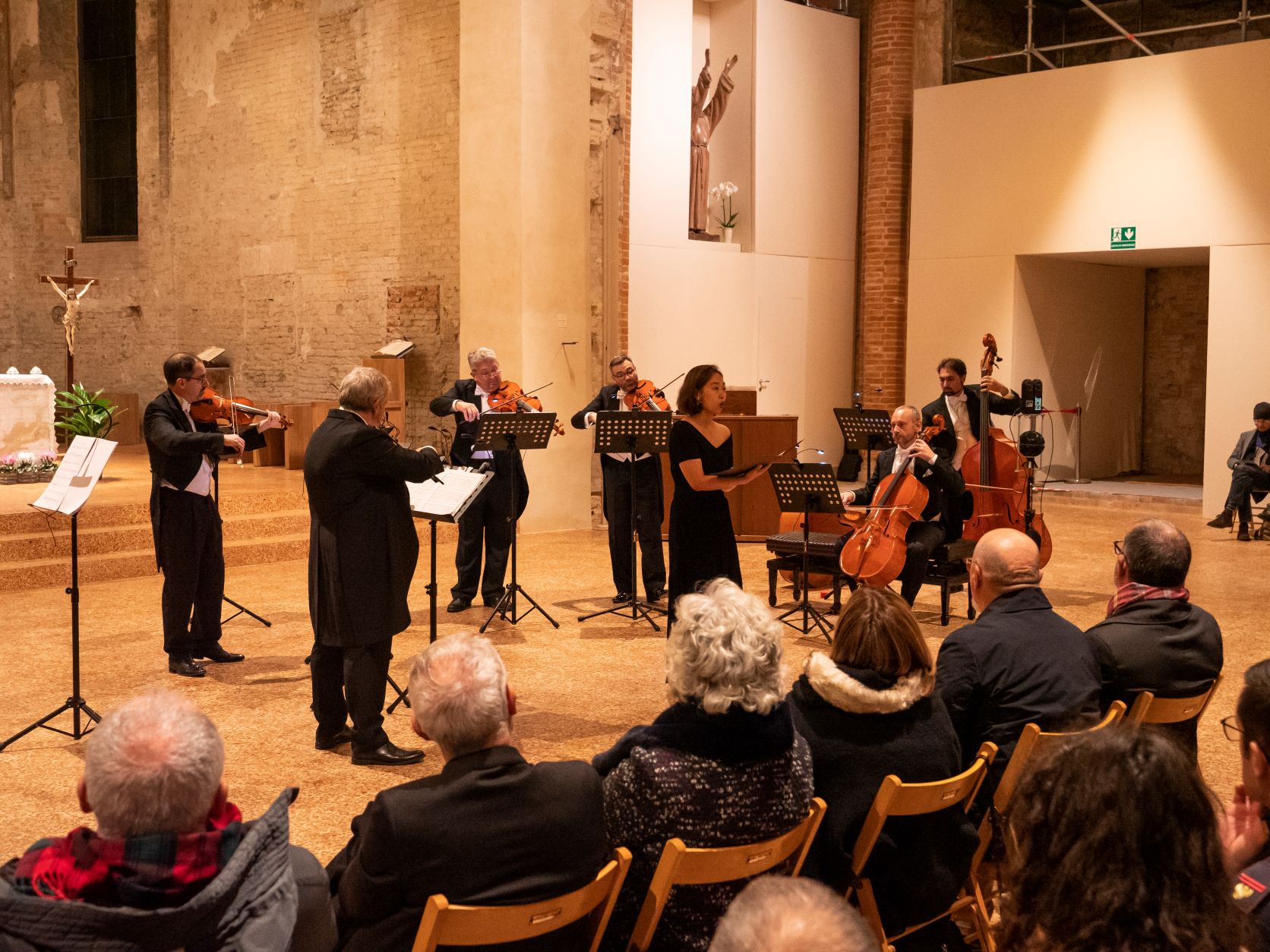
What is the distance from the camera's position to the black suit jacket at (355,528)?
4.73 metres

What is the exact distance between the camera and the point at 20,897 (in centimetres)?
189

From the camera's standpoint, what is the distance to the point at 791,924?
4.21ft

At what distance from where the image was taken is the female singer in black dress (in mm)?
5887

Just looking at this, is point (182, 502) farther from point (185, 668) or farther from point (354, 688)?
point (354, 688)

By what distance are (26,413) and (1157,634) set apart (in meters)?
10.1

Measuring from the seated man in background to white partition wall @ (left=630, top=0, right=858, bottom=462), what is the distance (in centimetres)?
943

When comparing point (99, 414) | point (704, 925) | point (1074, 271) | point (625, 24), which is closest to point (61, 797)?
point (704, 925)

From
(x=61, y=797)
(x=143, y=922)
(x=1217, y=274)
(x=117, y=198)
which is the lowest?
(x=61, y=797)

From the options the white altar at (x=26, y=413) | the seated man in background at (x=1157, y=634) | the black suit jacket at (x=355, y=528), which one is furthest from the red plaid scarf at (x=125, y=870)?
the white altar at (x=26, y=413)

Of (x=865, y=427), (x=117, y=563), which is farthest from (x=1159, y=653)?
(x=117, y=563)

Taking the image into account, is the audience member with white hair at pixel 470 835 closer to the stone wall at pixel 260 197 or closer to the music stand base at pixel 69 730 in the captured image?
the music stand base at pixel 69 730

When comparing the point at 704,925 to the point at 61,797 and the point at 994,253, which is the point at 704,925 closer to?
the point at 61,797

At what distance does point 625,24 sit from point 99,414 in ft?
19.4

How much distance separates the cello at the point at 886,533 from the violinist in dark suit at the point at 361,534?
2.84 meters
